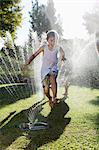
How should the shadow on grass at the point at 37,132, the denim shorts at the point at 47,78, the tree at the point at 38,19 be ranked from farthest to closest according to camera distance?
the tree at the point at 38,19, the denim shorts at the point at 47,78, the shadow on grass at the point at 37,132

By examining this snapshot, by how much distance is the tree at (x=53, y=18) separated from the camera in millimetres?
64375

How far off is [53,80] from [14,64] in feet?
64.4

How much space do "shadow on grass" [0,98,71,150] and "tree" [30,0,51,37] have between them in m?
52.5

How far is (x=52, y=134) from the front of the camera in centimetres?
542

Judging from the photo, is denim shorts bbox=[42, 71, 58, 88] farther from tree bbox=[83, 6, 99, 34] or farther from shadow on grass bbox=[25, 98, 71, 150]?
tree bbox=[83, 6, 99, 34]

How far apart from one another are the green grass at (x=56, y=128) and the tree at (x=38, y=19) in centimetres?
5157

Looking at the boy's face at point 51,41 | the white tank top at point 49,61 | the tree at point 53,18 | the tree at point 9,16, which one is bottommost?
the white tank top at point 49,61

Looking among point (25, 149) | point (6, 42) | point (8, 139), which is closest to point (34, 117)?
point (8, 139)

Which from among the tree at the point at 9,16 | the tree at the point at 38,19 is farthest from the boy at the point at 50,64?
the tree at the point at 38,19

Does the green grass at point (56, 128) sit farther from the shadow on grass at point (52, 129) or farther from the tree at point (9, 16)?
the tree at point (9, 16)

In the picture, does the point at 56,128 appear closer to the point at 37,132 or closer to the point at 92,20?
the point at 37,132

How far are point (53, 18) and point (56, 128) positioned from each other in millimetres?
60250

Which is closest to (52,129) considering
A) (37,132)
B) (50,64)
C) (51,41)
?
(37,132)

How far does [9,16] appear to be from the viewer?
99.4 feet
